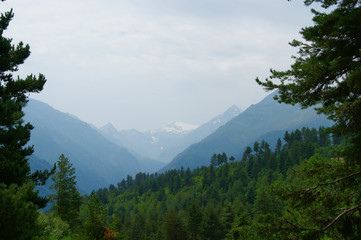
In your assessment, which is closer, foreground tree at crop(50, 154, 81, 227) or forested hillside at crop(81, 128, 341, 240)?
foreground tree at crop(50, 154, 81, 227)

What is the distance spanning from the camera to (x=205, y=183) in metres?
134

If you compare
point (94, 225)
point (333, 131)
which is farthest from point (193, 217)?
point (333, 131)

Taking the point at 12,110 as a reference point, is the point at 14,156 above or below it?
below

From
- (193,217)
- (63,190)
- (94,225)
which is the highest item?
(63,190)

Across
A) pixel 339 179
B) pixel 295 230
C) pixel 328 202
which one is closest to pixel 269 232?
pixel 295 230

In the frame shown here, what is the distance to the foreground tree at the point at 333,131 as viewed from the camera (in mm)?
8695

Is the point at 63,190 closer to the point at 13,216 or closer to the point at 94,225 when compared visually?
the point at 94,225

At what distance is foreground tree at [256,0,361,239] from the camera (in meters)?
8.70

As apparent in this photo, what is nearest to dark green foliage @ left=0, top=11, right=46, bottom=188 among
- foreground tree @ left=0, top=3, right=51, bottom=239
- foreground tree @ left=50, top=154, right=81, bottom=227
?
foreground tree @ left=0, top=3, right=51, bottom=239

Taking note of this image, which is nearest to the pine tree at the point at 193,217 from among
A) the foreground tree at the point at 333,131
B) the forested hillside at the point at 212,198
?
the forested hillside at the point at 212,198

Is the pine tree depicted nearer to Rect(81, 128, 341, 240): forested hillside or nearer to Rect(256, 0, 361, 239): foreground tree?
Rect(81, 128, 341, 240): forested hillside

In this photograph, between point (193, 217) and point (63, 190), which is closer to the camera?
point (63, 190)

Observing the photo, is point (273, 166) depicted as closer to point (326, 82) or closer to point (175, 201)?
point (175, 201)

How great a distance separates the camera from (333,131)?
9250 millimetres
